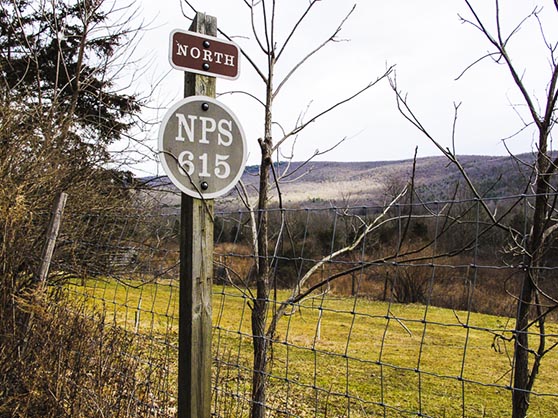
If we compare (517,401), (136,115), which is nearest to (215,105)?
(517,401)

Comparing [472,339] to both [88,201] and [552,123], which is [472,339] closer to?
[88,201]

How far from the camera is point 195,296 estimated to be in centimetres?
223

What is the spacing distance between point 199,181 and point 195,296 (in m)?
0.51

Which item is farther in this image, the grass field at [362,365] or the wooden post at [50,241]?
the grass field at [362,365]

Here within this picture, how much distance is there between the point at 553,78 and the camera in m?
2.40

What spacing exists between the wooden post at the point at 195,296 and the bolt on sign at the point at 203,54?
0.04m

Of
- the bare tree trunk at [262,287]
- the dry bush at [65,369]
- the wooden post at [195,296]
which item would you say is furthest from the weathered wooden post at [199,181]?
the dry bush at [65,369]

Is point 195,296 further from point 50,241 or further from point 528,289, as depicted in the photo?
point 50,241

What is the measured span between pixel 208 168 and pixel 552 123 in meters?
1.64

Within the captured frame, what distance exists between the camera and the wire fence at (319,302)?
3.15 metres

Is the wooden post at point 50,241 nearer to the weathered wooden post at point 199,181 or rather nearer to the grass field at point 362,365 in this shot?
the grass field at point 362,365

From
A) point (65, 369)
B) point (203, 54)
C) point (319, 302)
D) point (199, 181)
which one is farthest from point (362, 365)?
point (203, 54)

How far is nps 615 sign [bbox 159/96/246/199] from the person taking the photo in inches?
83.5

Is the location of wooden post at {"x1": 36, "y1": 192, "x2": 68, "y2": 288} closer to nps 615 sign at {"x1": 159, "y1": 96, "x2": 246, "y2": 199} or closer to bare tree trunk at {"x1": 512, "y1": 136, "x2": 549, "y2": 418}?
nps 615 sign at {"x1": 159, "y1": 96, "x2": 246, "y2": 199}
